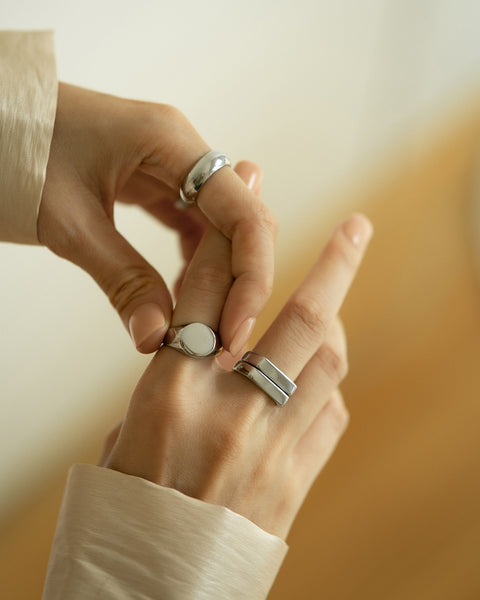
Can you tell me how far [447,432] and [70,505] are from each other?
67cm

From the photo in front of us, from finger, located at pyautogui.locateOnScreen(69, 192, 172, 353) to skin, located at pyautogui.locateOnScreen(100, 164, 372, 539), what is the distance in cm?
2

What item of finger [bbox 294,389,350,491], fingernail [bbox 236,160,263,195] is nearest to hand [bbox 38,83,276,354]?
fingernail [bbox 236,160,263,195]

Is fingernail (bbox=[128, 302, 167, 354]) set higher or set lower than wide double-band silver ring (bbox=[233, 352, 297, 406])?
higher

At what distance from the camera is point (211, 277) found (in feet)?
2.02

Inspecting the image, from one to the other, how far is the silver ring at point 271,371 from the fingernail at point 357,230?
0.23 metres

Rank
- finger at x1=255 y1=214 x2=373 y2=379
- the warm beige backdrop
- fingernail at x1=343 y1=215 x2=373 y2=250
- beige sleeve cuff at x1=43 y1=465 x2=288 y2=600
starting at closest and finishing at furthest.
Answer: beige sleeve cuff at x1=43 y1=465 x2=288 y2=600 → finger at x1=255 y1=214 x2=373 y2=379 → fingernail at x1=343 y1=215 x2=373 y2=250 → the warm beige backdrop

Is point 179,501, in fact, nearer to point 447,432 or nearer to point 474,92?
point 447,432

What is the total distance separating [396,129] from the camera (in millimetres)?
1342

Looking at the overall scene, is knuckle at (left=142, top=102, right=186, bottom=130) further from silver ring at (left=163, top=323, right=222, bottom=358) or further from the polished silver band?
silver ring at (left=163, top=323, right=222, bottom=358)

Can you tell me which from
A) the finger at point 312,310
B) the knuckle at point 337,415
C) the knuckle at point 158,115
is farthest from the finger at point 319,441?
the knuckle at point 158,115

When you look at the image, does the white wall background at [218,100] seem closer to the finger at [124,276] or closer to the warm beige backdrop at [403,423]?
the warm beige backdrop at [403,423]

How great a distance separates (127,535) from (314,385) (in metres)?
0.27

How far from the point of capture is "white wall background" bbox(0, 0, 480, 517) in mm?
1010

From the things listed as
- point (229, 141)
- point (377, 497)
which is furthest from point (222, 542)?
point (229, 141)
